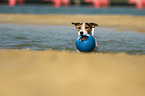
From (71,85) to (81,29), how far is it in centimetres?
320

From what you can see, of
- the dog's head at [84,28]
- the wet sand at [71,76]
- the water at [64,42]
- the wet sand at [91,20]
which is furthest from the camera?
the wet sand at [91,20]

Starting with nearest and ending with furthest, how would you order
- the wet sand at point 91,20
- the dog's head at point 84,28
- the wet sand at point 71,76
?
the wet sand at point 71,76 → the dog's head at point 84,28 → the wet sand at point 91,20

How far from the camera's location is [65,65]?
5.46 meters

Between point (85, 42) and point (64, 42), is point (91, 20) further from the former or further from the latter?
point (85, 42)

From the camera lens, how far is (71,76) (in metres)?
4.71

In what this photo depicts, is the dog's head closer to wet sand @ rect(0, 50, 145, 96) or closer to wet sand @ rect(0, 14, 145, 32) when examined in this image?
wet sand @ rect(0, 50, 145, 96)

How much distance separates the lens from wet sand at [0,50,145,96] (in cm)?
413

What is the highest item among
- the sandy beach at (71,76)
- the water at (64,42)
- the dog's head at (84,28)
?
the dog's head at (84,28)

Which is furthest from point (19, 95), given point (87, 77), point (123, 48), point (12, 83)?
point (123, 48)

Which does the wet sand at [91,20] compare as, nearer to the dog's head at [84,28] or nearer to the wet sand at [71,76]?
the dog's head at [84,28]

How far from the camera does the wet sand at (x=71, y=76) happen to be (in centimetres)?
413

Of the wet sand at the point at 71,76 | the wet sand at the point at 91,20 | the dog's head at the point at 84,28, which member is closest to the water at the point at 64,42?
the dog's head at the point at 84,28

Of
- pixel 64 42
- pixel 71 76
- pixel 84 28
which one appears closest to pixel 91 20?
pixel 64 42

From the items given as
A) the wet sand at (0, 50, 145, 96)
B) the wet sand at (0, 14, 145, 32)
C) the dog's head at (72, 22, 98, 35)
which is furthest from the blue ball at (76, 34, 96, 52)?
the wet sand at (0, 14, 145, 32)
